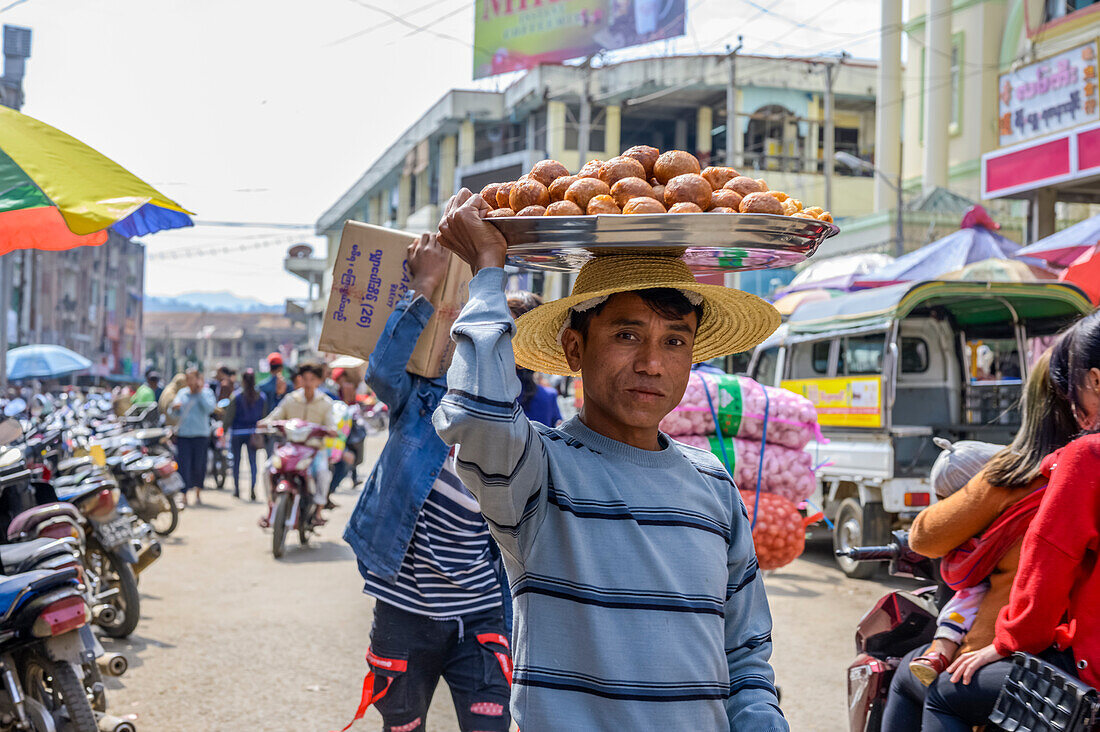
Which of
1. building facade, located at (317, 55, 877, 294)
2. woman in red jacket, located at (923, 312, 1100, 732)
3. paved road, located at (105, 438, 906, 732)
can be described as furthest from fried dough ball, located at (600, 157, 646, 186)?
building facade, located at (317, 55, 877, 294)

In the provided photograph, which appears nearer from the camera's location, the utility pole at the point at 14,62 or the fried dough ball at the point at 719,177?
the fried dough ball at the point at 719,177

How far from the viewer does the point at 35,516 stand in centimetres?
501

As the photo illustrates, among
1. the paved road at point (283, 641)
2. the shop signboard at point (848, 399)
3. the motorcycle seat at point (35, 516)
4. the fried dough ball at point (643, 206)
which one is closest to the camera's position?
the fried dough ball at point (643, 206)

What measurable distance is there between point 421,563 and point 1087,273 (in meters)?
7.44

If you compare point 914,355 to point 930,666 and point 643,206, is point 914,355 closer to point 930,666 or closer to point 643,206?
point 930,666

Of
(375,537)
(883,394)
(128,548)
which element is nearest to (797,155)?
(883,394)

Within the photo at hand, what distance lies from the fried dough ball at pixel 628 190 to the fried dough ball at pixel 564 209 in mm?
89

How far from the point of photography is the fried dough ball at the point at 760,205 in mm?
1786

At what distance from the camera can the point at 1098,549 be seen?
246 centimetres

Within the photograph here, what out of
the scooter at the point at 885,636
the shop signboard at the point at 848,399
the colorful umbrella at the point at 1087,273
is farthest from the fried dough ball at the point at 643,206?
the colorful umbrella at the point at 1087,273

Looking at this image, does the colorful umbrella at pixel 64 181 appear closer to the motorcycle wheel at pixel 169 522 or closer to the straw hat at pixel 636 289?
the straw hat at pixel 636 289

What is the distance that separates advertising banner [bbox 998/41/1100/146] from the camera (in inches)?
461

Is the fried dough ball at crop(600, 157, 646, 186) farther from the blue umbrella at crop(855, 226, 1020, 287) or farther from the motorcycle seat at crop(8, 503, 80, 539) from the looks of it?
the blue umbrella at crop(855, 226, 1020, 287)

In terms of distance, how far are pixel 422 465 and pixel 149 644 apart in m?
4.06
